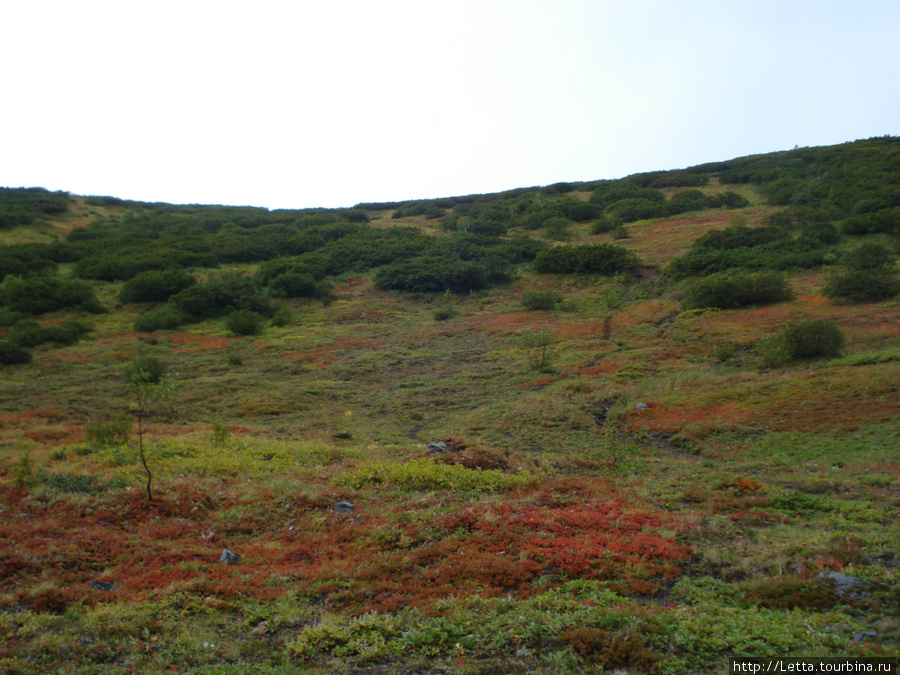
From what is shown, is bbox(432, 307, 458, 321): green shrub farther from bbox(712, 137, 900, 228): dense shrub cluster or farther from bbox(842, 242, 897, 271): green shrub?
bbox(712, 137, 900, 228): dense shrub cluster

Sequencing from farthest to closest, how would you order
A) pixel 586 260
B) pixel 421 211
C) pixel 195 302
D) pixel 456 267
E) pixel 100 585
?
1. pixel 421 211
2. pixel 456 267
3. pixel 586 260
4. pixel 195 302
5. pixel 100 585

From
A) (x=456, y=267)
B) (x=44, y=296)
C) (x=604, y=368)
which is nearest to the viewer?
(x=604, y=368)

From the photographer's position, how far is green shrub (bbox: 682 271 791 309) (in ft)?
114

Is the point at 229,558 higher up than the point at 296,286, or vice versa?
the point at 296,286

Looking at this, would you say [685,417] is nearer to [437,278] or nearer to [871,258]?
[871,258]

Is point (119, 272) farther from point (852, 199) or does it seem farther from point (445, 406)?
point (852, 199)

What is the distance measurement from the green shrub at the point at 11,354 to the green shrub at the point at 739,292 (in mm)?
44875

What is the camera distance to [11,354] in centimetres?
3256

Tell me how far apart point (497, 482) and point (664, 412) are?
9.47 metres

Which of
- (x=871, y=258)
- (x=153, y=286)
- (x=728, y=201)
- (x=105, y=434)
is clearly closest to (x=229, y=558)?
(x=105, y=434)

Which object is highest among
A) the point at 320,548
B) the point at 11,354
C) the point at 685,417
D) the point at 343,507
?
the point at 11,354

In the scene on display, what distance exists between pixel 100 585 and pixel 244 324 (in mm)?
36554

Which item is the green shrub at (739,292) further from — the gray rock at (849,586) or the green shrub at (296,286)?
the green shrub at (296,286)

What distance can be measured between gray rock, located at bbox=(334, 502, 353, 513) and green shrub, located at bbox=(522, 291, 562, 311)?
36399mm
